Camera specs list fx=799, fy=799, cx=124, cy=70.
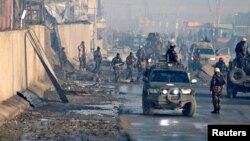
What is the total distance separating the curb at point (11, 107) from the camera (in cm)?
2447

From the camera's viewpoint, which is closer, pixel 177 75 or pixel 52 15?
pixel 177 75

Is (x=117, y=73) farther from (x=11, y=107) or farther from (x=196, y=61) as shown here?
(x=11, y=107)

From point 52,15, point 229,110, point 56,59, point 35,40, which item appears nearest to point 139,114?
point 229,110

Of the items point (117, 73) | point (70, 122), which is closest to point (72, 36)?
point (117, 73)

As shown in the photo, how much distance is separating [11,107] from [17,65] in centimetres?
502

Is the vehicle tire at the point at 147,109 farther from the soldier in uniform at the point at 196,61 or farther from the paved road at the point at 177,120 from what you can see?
the soldier in uniform at the point at 196,61

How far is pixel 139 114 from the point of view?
94.5ft

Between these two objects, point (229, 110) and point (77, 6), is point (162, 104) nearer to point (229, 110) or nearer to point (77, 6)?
point (229, 110)

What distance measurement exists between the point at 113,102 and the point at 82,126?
30.5 feet

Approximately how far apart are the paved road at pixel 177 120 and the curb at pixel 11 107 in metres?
3.51

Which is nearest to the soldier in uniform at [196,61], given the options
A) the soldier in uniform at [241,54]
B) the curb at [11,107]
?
the soldier in uniform at [241,54]

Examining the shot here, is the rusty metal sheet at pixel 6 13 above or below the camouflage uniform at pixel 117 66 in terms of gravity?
above

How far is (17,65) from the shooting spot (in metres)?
31.1

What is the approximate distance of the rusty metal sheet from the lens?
45.2 m
